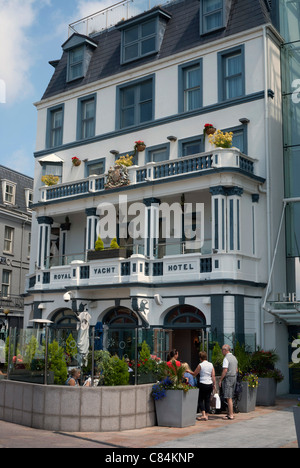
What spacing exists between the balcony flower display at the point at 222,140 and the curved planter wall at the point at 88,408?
38.3ft

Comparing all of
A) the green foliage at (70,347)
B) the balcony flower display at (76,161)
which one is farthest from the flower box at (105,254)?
the green foliage at (70,347)

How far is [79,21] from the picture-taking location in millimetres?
31703

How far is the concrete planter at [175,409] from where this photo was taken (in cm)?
1377

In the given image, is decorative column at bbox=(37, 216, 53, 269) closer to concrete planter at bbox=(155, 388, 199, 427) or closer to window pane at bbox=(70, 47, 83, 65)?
window pane at bbox=(70, 47, 83, 65)

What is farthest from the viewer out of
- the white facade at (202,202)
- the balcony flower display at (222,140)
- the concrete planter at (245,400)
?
the balcony flower display at (222,140)

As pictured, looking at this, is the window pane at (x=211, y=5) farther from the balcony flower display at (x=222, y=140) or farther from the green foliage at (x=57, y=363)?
the green foliage at (x=57, y=363)

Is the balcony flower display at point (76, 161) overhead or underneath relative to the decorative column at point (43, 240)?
overhead

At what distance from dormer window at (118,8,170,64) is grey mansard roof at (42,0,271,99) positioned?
0.28 metres

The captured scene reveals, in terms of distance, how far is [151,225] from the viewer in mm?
24344

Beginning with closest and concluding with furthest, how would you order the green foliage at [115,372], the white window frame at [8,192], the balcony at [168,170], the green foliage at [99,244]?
the green foliage at [115,372] < the balcony at [168,170] < the green foliage at [99,244] < the white window frame at [8,192]

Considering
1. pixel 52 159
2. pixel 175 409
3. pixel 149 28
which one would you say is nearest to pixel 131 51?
pixel 149 28

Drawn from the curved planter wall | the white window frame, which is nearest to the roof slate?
the white window frame

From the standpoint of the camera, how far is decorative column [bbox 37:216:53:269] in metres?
27.8
